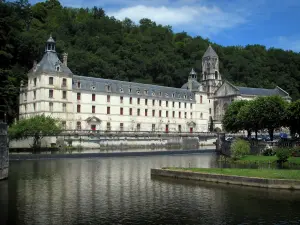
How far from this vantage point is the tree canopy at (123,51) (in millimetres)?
81750

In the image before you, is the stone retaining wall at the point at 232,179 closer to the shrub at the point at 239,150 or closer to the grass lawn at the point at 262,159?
the grass lawn at the point at 262,159

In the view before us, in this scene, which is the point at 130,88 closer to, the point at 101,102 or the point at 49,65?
the point at 101,102

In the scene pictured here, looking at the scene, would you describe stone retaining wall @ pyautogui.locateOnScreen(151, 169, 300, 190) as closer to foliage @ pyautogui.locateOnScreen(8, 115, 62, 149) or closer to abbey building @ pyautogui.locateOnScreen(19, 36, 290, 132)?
foliage @ pyautogui.locateOnScreen(8, 115, 62, 149)

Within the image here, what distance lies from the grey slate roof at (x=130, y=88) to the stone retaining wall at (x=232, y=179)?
42.1 metres

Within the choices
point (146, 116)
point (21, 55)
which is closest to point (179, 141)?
point (146, 116)

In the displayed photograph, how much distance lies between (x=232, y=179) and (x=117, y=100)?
1944 inches

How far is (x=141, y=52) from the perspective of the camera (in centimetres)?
11138

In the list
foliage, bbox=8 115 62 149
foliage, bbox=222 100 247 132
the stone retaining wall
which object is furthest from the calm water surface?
foliage, bbox=222 100 247 132

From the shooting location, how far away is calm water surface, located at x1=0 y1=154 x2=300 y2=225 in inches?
675

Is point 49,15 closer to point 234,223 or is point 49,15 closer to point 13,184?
point 13,184

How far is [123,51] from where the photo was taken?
345ft

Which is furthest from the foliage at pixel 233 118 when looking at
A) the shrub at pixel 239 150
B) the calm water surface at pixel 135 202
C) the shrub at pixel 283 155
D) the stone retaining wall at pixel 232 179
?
the calm water surface at pixel 135 202

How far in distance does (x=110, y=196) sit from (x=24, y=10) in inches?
3462

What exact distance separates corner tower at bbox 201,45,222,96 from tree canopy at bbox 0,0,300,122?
14388 mm
